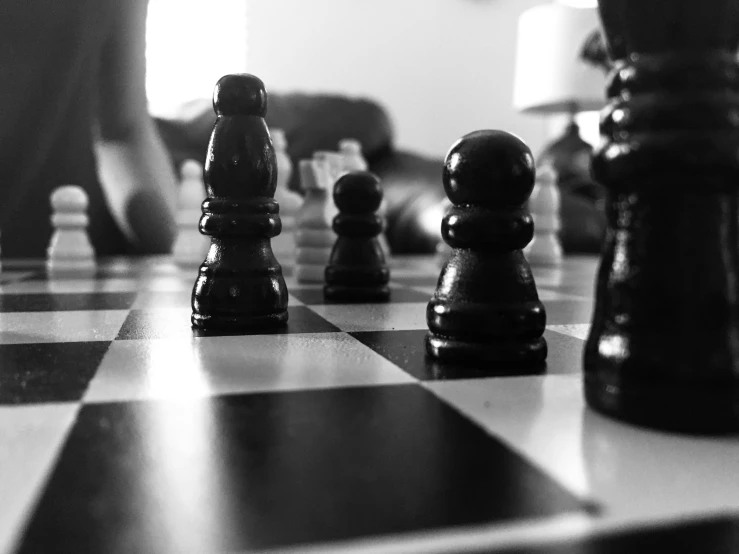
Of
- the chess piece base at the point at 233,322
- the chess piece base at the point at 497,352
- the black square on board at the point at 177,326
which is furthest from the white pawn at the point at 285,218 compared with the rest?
the chess piece base at the point at 497,352

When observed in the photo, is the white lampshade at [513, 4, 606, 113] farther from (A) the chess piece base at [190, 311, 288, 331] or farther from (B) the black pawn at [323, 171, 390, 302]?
(A) the chess piece base at [190, 311, 288, 331]

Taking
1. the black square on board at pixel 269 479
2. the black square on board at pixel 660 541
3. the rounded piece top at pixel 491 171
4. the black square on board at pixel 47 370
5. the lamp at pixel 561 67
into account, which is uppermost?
the lamp at pixel 561 67

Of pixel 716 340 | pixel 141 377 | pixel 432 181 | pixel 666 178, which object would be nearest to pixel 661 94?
pixel 666 178

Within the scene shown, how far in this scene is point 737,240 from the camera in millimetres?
456

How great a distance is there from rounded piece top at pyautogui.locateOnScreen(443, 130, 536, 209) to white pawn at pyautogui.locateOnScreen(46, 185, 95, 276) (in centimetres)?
138

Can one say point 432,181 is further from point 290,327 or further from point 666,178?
point 666,178

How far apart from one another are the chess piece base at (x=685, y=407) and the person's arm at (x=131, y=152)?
231 centimetres

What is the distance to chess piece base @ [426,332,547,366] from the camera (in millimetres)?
618

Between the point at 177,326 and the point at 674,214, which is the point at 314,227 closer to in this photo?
the point at 177,326

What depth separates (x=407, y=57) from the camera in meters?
3.49

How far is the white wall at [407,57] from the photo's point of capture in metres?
3.22

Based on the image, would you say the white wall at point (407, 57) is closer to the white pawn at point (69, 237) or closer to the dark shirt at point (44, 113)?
the dark shirt at point (44, 113)

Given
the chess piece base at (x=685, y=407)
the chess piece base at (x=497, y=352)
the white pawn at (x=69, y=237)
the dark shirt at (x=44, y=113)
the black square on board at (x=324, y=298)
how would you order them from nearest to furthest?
1. the chess piece base at (x=685, y=407)
2. the chess piece base at (x=497, y=352)
3. the black square on board at (x=324, y=298)
4. the white pawn at (x=69, y=237)
5. the dark shirt at (x=44, y=113)

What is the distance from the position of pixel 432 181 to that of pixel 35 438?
246 cm
